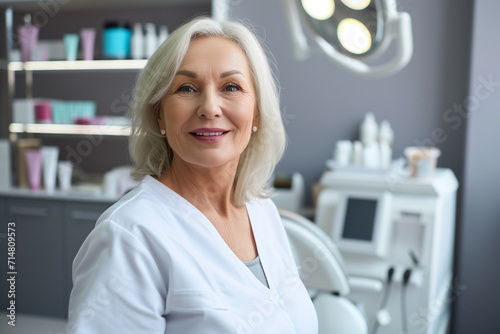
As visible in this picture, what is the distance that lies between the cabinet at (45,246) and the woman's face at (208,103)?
219cm

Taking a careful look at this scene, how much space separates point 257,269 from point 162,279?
27cm

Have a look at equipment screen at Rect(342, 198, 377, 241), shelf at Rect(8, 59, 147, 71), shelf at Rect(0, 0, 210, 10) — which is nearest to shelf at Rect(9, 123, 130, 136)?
shelf at Rect(8, 59, 147, 71)

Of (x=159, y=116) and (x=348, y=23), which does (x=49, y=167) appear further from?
(x=348, y=23)

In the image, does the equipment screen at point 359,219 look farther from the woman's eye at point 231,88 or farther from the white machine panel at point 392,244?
the woman's eye at point 231,88

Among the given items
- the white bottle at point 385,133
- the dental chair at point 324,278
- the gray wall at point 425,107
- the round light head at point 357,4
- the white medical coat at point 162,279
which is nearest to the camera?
the white medical coat at point 162,279

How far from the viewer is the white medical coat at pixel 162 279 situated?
0.83 metres

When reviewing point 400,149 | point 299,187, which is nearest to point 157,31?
point 299,187

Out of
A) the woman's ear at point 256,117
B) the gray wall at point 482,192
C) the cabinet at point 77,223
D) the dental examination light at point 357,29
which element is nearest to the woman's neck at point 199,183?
the woman's ear at point 256,117

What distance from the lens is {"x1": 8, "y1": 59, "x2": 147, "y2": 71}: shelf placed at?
10.3 feet

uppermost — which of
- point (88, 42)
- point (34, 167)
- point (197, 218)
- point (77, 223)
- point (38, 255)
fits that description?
point (88, 42)

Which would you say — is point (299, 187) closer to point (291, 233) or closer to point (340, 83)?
point (340, 83)

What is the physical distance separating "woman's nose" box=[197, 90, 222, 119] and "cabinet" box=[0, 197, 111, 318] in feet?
7.34

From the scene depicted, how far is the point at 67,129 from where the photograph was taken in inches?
131

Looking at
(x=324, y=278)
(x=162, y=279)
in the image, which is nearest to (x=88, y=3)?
(x=324, y=278)
